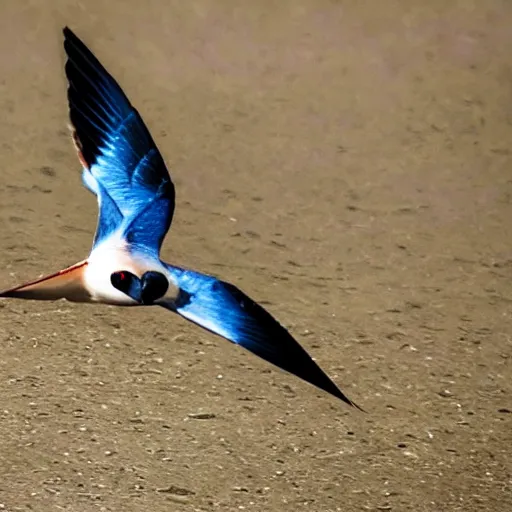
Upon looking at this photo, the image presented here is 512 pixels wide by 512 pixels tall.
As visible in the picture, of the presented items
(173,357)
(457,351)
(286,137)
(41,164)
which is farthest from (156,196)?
(286,137)

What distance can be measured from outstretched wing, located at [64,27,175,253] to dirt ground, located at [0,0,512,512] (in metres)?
0.17

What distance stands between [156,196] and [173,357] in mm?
359

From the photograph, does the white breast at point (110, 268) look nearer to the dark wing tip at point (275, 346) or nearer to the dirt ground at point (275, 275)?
the dark wing tip at point (275, 346)

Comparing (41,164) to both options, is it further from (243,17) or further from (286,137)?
(243,17)

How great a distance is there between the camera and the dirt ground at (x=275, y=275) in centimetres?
81

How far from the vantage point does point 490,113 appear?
1417 mm

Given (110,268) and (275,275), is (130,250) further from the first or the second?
(275,275)

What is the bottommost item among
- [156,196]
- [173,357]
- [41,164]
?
[173,357]

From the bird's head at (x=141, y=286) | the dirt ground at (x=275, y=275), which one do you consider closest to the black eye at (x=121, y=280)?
the bird's head at (x=141, y=286)

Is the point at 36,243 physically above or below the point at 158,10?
below

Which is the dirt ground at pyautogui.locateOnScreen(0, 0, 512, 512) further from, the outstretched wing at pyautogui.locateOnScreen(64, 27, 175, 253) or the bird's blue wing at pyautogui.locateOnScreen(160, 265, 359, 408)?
the bird's blue wing at pyautogui.locateOnScreen(160, 265, 359, 408)

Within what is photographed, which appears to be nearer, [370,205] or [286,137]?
[370,205]

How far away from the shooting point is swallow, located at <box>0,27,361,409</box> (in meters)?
0.50

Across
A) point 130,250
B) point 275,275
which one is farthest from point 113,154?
point 275,275
